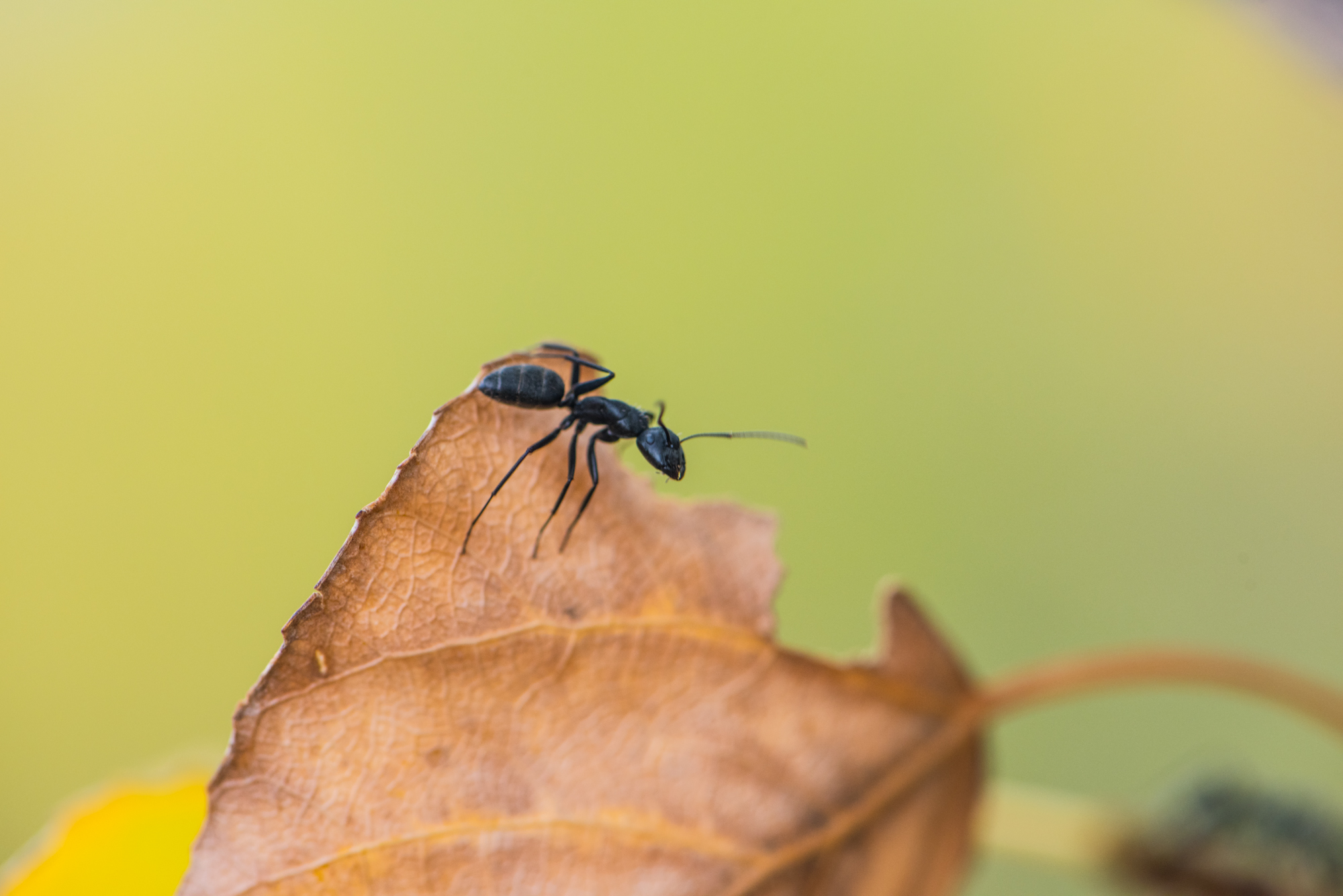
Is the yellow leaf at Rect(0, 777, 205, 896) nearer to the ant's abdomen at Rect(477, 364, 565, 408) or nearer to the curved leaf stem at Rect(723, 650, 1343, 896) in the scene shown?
the ant's abdomen at Rect(477, 364, 565, 408)

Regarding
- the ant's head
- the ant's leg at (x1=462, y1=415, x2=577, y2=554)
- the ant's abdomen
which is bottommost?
the ant's head

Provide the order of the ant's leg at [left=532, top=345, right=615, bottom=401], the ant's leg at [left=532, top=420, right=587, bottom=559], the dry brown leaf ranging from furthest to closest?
1. the ant's leg at [left=532, top=345, right=615, bottom=401]
2. the ant's leg at [left=532, top=420, right=587, bottom=559]
3. the dry brown leaf

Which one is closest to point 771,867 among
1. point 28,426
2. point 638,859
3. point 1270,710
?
point 638,859

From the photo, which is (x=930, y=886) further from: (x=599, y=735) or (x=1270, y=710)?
(x=1270, y=710)

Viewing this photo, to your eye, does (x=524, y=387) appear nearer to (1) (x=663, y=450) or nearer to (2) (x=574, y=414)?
(2) (x=574, y=414)

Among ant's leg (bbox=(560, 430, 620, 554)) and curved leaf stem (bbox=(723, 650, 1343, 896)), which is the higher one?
ant's leg (bbox=(560, 430, 620, 554))

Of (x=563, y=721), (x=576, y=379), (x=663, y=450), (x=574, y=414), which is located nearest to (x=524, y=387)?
(x=574, y=414)

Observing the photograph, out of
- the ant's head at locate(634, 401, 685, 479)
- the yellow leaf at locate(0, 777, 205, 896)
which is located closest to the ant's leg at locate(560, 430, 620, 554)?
the ant's head at locate(634, 401, 685, 479)
